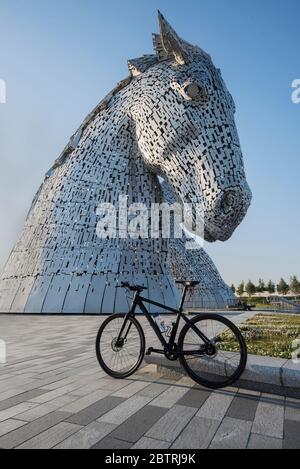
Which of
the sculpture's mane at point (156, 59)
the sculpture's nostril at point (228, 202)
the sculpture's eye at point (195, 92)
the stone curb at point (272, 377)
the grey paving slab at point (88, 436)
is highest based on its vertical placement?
the sculpture's mane at point (156, 59)

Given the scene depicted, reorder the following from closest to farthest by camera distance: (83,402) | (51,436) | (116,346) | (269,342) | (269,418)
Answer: (51,436) → (269,418) → (83,402) → (116,346) → (269,342)

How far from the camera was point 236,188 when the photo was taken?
29.3 ft

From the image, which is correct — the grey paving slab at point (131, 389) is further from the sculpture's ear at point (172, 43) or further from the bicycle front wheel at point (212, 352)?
the sculpture's ear at point (172, 43)

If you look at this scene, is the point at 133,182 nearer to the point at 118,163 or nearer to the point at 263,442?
the point at 118,163

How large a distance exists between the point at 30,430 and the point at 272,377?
2.24 meters

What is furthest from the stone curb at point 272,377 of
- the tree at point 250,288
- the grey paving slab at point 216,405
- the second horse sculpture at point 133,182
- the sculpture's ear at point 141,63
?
the tree at point 250,288

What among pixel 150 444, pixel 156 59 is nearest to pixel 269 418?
pixel 150 444

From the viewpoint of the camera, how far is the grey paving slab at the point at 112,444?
239 cm

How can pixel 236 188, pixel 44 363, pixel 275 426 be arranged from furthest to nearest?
pixel 236 188 < pixel 44 363 < pixel 275 426

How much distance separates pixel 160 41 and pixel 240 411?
10.4 meters

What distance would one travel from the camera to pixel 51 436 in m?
2.54
